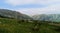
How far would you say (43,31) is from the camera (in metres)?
45.2

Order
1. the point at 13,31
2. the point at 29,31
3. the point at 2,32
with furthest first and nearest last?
the point at 29,31
the point at 13,31
the point at 2,32

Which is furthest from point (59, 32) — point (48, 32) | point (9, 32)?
point (9, 32)

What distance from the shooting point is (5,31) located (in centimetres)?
3834

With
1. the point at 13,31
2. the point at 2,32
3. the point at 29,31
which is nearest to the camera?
the point at 2,32

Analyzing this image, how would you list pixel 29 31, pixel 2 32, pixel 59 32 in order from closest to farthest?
pixel 2 32 → pixel 29 31 → pixel 59 32

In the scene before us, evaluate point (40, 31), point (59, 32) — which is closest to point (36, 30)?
point (40, 31)

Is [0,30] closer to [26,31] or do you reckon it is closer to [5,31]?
[5,31]

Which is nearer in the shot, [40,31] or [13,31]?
[13,31]

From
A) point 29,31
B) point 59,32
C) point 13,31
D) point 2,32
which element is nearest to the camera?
point 2,32

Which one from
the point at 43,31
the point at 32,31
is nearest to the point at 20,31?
the point at 32,31

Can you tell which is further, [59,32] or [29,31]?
[59,32]

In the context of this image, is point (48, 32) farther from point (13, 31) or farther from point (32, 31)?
point (13, 31)

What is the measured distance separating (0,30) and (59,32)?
60.2 feet

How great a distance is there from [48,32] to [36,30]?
3.07 m
